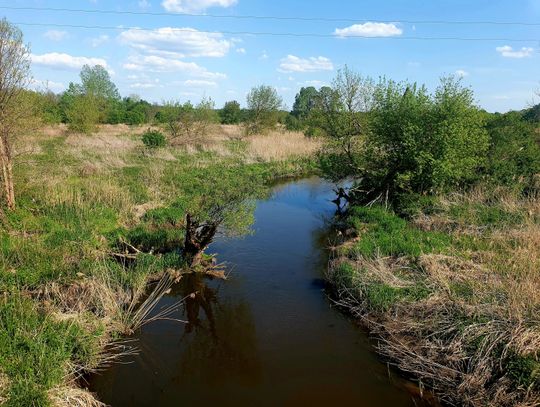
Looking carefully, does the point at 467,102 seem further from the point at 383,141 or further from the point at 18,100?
the point at 18,100

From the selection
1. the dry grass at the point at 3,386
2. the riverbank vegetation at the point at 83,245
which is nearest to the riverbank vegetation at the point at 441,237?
the riverbank vegetation at the point at 83,245

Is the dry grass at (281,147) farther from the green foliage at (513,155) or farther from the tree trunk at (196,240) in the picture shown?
the tree trunk at (196,240)

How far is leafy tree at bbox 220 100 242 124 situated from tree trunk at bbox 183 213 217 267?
43105 mm

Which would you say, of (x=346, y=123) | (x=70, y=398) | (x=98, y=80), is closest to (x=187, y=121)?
(x=346, y=123)

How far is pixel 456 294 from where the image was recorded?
8.73 metres

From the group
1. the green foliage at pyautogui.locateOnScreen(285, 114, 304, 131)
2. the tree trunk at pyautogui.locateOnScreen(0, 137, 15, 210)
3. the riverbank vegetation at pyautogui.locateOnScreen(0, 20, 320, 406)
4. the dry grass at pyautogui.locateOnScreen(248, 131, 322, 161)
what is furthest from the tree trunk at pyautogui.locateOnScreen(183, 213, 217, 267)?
the green foliage at pyautogui.locateOnScreen(285, 114, 304, 131)

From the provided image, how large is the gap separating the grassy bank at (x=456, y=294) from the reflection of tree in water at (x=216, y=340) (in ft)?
9.06

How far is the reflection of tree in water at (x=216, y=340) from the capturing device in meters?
7.55

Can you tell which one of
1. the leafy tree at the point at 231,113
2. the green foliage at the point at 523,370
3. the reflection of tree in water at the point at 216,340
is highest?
the leafy tree at the point at 231,113

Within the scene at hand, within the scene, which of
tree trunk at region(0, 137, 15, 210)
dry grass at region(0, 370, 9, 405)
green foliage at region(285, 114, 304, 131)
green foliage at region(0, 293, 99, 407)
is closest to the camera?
dry grass at region(0, 370, 9, 405)

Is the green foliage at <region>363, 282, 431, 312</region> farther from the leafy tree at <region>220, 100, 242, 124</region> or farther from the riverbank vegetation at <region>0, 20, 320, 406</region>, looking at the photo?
the leafy tree at <region>220, 100, 242, 124</region>

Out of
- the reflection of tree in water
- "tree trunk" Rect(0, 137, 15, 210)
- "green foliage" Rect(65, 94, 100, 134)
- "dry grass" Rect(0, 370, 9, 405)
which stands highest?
"green foliage" Rect(65, 94, 100, 134)

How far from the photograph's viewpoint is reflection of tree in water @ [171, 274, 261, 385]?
7555mm

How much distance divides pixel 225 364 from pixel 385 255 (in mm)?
5965
